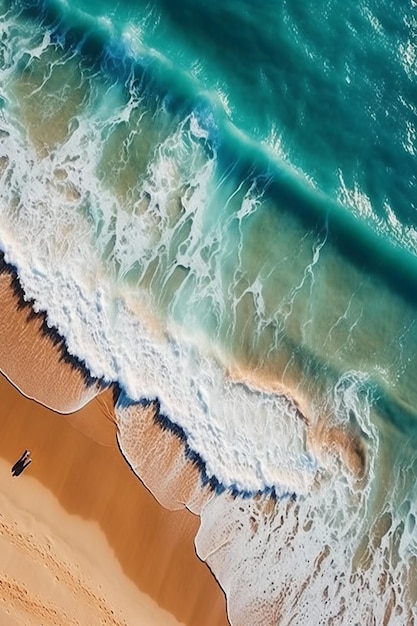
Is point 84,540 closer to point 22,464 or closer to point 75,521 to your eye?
point 75,521

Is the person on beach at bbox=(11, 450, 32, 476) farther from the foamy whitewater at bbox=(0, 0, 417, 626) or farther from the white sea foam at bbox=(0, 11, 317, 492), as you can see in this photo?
the white sea foam at bbox=(0, 11, 317, 492)

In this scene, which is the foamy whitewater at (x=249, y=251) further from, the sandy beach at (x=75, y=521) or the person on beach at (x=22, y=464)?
the person on beach at (x=22, y=464)

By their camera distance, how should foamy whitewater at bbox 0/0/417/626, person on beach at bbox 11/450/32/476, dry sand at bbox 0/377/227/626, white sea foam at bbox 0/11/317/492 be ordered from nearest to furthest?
dry sand at bbox 0/377/227/626
person on beach at bbox 11/450/32/476
white sea foam at bbox 0/11/317/492
foamy whitewater at bbox 0/0/417/626

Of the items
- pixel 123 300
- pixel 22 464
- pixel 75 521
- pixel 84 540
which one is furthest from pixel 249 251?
pixel 84 540

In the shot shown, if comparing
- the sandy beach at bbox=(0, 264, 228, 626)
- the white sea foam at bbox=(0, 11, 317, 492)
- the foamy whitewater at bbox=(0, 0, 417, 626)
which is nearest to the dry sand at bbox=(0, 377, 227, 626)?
the sandy beach at bbox=(0, 264, 228, 626)

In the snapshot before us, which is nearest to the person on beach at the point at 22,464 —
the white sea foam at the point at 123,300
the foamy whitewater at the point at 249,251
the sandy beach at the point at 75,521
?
the sandy beach at the point at 75,521
